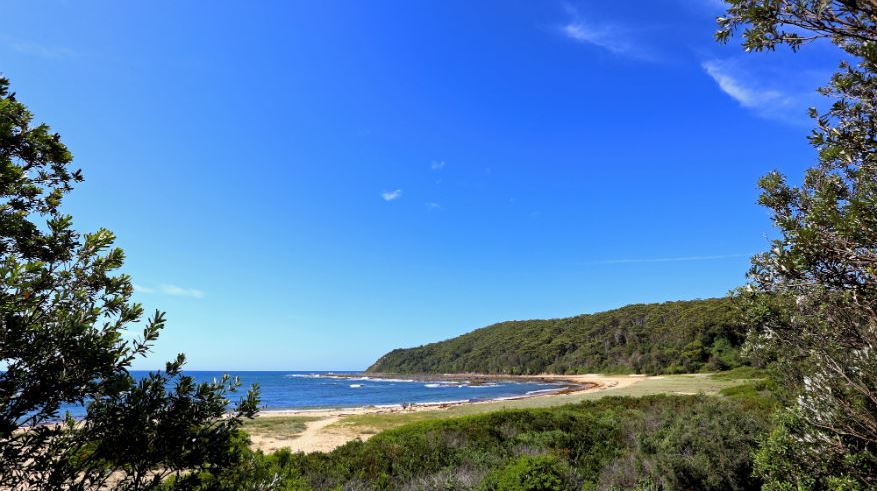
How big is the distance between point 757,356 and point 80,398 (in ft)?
37.9

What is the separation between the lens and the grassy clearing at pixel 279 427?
29459 millimetres

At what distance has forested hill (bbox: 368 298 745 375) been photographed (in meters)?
79.6

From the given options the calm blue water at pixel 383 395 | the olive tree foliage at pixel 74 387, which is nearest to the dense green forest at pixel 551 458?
the olive tree foliage at pixel 74 387

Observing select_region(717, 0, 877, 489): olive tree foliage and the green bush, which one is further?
the green bush

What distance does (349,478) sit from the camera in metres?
11.0

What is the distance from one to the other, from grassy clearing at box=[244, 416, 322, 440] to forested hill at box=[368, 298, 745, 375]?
140 feet

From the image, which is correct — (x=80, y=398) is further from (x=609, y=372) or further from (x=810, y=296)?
(x=609, y=372)

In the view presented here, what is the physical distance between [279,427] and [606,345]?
99.8 m

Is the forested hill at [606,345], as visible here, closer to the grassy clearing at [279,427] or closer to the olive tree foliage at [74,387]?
the grassy clearing at [279,427]

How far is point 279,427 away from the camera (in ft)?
110

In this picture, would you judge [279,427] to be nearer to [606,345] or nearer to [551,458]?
[551,458]

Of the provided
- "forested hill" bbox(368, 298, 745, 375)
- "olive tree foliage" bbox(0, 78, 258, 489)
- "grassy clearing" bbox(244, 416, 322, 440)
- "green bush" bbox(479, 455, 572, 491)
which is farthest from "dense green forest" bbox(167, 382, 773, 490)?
"forested hill" bbox(368, 298, 745, 375)

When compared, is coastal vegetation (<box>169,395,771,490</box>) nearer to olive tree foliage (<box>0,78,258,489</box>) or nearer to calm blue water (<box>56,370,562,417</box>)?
olive tree foliage (<box>0,78,258,489</box>)

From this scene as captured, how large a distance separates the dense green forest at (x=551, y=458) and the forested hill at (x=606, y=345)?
125ft
